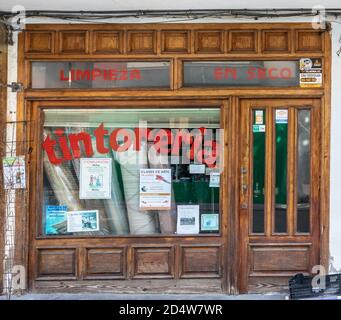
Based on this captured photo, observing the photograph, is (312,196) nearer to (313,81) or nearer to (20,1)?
(313,81)

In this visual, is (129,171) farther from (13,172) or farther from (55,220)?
(13,172)

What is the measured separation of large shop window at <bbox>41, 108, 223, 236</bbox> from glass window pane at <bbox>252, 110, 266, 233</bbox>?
46 centimetres

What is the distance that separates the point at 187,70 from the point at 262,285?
2775 millimetres

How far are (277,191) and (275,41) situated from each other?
6.01 feet

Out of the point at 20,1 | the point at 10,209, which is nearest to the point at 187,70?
the point at 20,1

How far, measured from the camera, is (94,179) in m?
7.07

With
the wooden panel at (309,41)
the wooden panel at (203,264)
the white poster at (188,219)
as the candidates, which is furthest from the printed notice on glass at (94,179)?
the wooden panel at (309,41)

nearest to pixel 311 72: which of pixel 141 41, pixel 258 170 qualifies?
pixel 258 170

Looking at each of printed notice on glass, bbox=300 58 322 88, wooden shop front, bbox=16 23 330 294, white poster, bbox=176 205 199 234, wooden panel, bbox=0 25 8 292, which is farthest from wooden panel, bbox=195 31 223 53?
wooden panel, bbox=0 25 8 292

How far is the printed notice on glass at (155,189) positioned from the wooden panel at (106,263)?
66 centimetres

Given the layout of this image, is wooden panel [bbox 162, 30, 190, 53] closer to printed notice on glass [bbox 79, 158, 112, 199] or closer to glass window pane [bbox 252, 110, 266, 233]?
glass window pane [bbox 252, 110, 266, 233]

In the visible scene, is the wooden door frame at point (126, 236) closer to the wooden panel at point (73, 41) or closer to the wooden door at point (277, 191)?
the wooden door at point (277, 191)

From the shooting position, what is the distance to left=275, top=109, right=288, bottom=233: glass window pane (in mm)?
6895

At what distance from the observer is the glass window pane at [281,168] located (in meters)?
6.89
